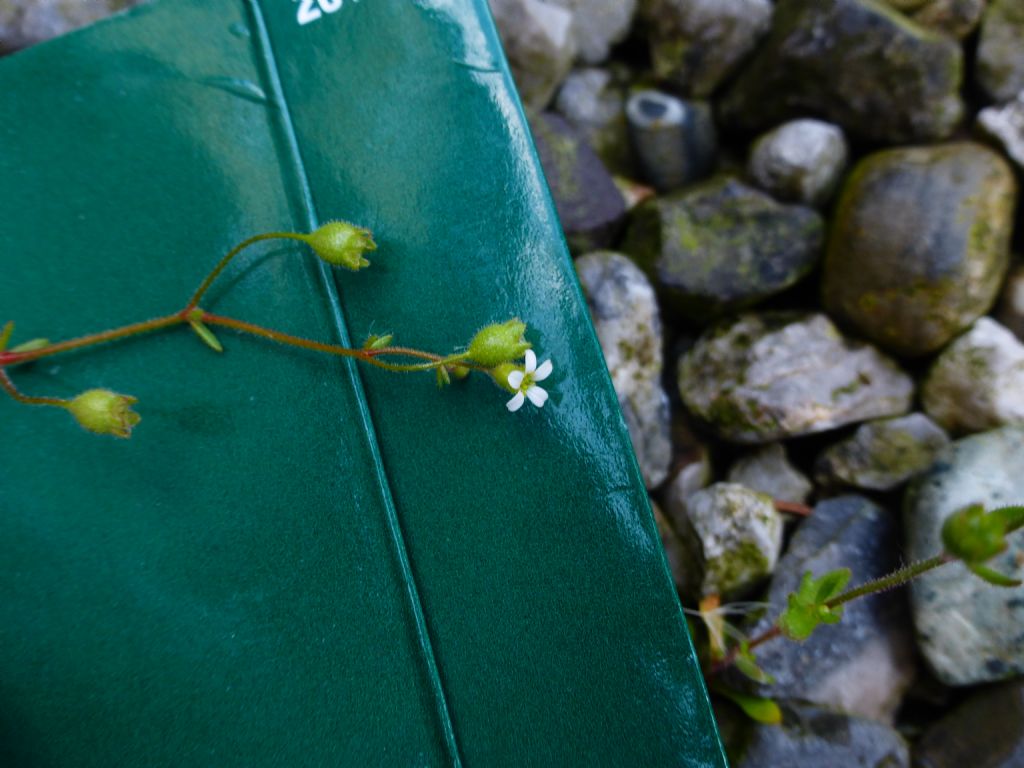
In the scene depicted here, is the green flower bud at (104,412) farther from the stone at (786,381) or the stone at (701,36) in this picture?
the stone at (701,36)

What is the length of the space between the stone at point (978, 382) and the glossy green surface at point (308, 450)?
1.00m

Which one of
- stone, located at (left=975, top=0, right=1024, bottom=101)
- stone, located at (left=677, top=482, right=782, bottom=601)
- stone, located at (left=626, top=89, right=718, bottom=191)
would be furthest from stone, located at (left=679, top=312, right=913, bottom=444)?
stone, located at (left=975, top=0, right=1024, bottom=101)

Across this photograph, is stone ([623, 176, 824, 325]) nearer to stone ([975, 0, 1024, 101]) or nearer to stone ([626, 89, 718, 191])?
stone ([626, 89, 718, 191])

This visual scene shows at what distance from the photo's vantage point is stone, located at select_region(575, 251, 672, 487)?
1748mm

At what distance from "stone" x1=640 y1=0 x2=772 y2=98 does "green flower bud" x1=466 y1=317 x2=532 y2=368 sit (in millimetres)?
1357

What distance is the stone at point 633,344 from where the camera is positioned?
175 centimetres

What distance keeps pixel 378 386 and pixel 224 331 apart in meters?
0.30

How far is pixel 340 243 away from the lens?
121 cm

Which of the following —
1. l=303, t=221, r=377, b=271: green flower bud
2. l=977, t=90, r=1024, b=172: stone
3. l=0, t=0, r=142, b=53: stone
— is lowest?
l=977, t=90, r=1024, b=172: stone

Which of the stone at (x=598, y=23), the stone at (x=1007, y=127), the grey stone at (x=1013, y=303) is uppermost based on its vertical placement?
the stone at (x=598, y=23)

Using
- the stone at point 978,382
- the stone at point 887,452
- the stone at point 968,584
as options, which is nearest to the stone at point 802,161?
the stone at point 978,382

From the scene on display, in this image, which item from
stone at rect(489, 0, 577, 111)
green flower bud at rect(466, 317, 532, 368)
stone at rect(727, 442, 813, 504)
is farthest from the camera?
stone at rect(489, 0, 577, 111)

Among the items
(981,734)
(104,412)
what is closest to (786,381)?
(981,734)

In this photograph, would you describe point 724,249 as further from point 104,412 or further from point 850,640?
point 104,412
